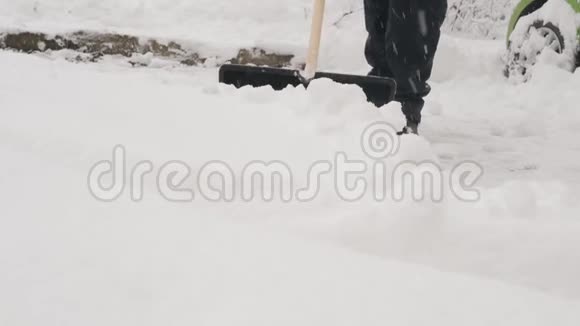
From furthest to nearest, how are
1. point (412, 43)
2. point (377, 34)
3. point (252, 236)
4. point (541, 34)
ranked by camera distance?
point (541, 34)
point (377, 34)
point (412, 43)
point (252, 236)

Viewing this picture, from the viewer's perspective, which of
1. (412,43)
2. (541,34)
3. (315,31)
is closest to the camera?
(315,31)

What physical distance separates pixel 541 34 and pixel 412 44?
6.14ft

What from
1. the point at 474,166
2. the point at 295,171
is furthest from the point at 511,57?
the point at 295,171

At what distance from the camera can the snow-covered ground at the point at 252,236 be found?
0.75 meters

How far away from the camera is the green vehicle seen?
3.53 meters

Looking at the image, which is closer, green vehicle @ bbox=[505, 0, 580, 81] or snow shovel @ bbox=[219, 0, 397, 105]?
snow shovel @ bbox=[219, 0, 397, 105]

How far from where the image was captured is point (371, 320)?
0.73 metres

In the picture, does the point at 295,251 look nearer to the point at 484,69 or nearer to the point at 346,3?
the point at 484,69

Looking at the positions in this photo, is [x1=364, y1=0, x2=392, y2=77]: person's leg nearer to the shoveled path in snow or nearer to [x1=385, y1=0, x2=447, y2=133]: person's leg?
[x1=385, y1=0, x2=447, y2=133]: person's leg

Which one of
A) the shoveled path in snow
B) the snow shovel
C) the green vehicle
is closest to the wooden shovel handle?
the snow shovel

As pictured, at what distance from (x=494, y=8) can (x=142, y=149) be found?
23.1 ft

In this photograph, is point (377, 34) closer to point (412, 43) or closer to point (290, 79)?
point (412, 43)

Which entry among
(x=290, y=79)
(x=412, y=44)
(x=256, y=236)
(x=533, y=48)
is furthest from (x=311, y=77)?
(x=533, y=48)

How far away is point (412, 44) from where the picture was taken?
233cm
